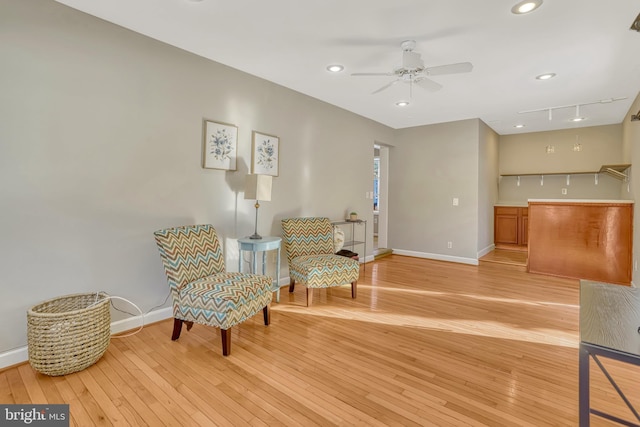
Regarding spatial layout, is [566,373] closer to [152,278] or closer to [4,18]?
[152,278]

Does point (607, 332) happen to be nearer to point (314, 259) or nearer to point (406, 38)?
point (406, 38)

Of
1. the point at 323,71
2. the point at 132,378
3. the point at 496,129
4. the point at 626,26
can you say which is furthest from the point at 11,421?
the point at 496,129

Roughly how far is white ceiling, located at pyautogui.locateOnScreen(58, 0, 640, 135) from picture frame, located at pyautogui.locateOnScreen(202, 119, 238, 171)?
2.21 ft

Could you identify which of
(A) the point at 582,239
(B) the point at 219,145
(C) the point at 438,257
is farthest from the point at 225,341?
(A) the point at 582,239

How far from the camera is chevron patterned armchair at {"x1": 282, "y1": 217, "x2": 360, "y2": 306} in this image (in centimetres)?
347

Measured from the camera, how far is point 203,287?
97.8 inches

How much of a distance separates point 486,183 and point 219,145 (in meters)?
5.04

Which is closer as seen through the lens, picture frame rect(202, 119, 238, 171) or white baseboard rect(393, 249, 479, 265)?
picture frame rect(202, 119, 238, 171)

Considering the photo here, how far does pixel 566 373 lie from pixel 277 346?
6.63ft

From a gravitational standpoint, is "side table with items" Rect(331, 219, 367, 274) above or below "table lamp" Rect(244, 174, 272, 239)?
below

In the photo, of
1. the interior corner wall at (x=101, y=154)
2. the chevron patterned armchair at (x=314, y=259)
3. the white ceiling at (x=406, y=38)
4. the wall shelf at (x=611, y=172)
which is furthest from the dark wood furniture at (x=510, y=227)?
the interior corner wall at (x=101, y=154)

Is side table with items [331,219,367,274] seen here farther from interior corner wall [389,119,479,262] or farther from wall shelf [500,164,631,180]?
wall shelf [500,164,631,180]

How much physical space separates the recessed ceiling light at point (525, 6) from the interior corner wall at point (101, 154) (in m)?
2.57

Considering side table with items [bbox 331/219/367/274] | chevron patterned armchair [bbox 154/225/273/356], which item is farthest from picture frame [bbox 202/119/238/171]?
side table with items [bbox 331/219/367/274]
